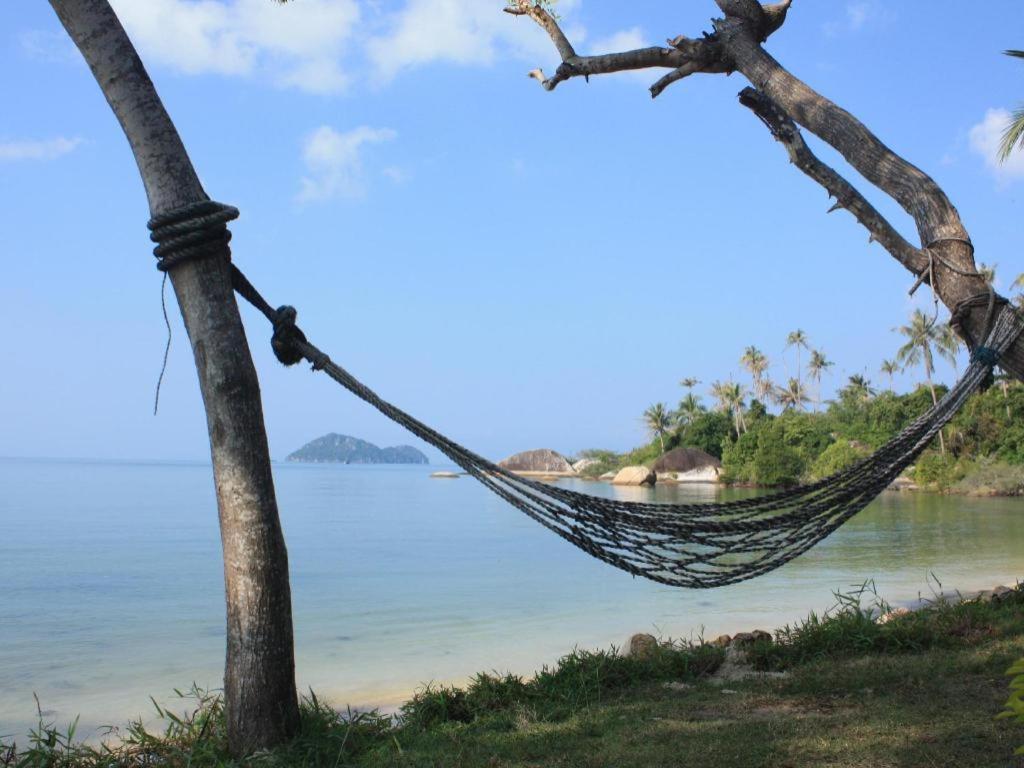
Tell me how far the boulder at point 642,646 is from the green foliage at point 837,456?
83.5 ft

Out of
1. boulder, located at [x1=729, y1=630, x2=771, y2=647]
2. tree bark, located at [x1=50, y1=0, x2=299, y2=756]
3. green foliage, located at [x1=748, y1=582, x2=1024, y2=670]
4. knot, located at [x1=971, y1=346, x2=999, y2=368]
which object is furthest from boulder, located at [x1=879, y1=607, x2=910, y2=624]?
tree bark, located at [x1=50, y1=0, x2=299, y2=756]

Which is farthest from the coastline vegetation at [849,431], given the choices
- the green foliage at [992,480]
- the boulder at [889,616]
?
the boulder at [889,616]

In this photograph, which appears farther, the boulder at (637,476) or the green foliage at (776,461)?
the boulder at (637,476)

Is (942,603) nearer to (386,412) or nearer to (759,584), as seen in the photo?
(386,412)

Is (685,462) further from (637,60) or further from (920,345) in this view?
(637,60)

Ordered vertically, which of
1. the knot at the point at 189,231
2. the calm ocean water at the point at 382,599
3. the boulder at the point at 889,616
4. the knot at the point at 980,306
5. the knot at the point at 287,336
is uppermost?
the knot at the point at 189,231

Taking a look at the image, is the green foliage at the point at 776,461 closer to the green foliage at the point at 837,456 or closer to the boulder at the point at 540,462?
the green foliage at the point at 837,456

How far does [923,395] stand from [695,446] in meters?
12.6

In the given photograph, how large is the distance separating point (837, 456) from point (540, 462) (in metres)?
27.6

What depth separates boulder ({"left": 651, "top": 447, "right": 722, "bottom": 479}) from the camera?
3903 centimetres

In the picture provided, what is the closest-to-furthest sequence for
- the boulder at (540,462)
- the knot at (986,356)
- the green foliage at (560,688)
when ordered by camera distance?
the knot at (986,356)
the green foliage at (560,688)
the boulder at (540,462)

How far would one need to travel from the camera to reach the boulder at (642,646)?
4107 mm

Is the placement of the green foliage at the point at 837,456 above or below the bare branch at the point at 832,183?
below

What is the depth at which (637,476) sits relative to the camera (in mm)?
37656
